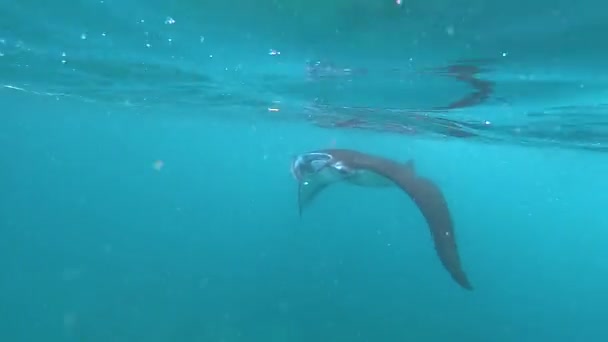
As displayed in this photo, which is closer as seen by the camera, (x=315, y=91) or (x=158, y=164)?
(x=315, y=91)

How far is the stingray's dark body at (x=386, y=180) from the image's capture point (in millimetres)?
9648

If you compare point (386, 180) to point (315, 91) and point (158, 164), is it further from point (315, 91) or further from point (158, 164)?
point (158, 164)

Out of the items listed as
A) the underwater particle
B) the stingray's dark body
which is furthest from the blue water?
the underwater particle

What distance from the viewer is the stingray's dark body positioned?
965 centimetres

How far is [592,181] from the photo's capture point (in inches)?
1833

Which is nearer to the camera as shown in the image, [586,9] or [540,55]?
[586,9]

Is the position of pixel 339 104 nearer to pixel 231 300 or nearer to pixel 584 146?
pixel 584 146

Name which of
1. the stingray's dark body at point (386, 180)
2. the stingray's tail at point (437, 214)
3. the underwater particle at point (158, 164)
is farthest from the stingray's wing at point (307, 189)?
the underwater particle at point (158, 164)

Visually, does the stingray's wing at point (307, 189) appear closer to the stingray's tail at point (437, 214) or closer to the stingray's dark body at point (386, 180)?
the stingray's dark body at point (386, 180)

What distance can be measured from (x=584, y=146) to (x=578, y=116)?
999 centimetres

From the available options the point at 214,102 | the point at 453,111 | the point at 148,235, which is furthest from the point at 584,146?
the point at 148,235

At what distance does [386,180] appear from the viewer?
11.2m

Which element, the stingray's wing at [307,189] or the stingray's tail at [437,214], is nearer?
the stingray's tail at [437,214]

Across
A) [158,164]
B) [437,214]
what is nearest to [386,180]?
[437,214]
